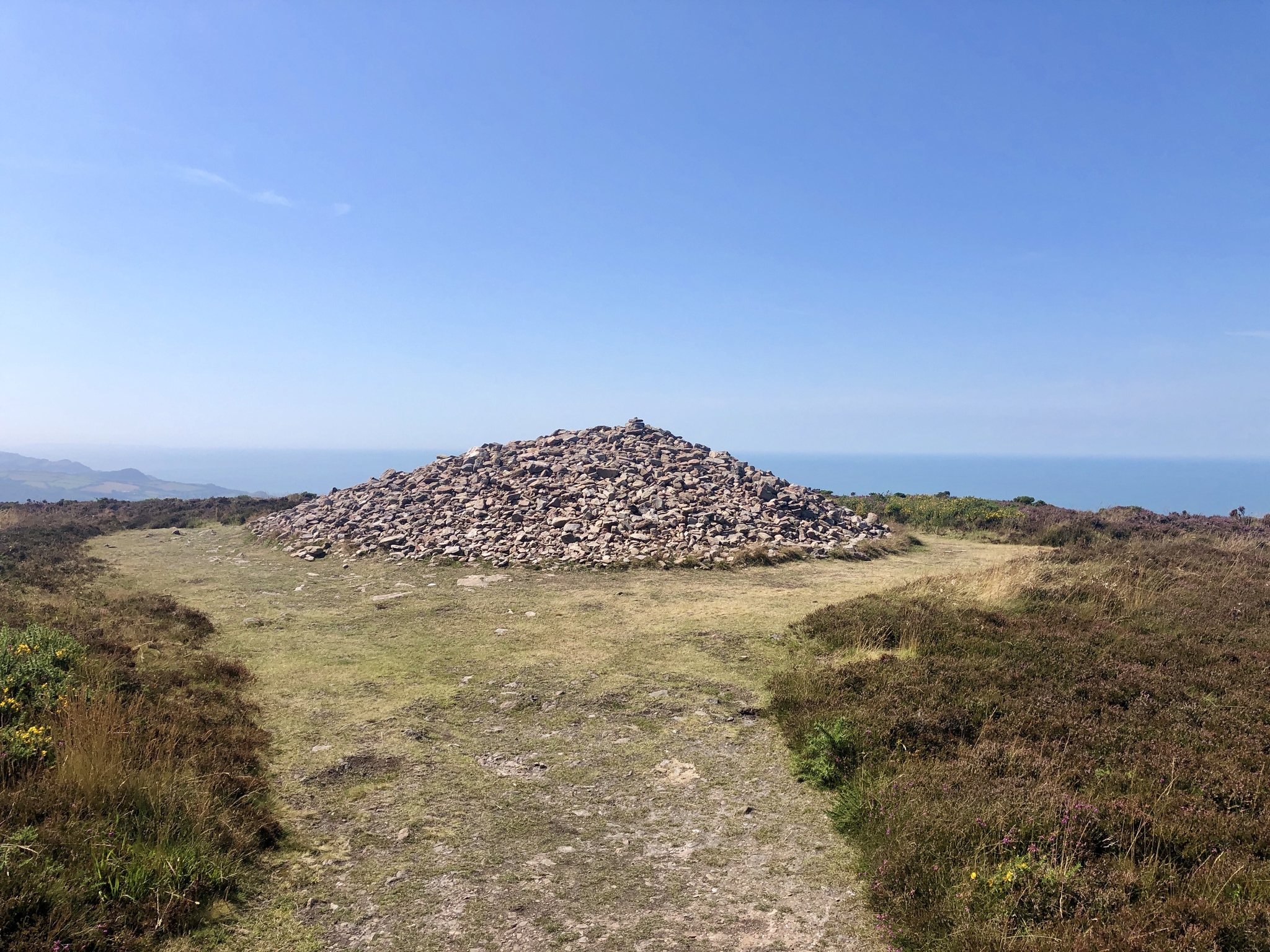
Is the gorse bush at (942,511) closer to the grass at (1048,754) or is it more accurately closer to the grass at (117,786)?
the grass at (1048,754)

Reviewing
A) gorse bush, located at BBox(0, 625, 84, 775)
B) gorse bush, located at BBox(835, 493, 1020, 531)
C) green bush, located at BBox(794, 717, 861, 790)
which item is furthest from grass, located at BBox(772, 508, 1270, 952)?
gorse bush, located at BBox(835, 493, 1020, 531)

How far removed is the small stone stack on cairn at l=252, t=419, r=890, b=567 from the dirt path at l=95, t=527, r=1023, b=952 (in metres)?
6.47

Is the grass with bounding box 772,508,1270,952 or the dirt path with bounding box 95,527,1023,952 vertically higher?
the grass with bounding box 772,508,1270,952

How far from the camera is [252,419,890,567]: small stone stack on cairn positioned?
2384 centimetres

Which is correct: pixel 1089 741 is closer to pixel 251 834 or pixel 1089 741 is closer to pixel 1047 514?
pixel 251 834

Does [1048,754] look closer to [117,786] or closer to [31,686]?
[117,786]

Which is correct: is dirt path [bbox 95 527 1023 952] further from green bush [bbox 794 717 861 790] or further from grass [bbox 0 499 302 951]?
grass [bbox 0 499 302 951]

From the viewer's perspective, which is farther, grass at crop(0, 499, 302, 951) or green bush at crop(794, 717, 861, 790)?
green bush at crop(794, 717, 861, 790)

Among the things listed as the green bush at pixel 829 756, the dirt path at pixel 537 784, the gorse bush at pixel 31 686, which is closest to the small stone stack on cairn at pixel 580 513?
the dirt path at pixel 537 784

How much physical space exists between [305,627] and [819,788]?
516 inches

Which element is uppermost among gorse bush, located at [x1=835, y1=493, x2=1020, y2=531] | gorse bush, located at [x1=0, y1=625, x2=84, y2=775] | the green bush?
gorse bush, located at [x1=835, y1=493, x2=1020, y2=531]

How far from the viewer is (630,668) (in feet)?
39.5

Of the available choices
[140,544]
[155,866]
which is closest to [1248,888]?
[155,866]

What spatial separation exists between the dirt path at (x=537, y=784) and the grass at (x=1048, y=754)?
0.68 m
